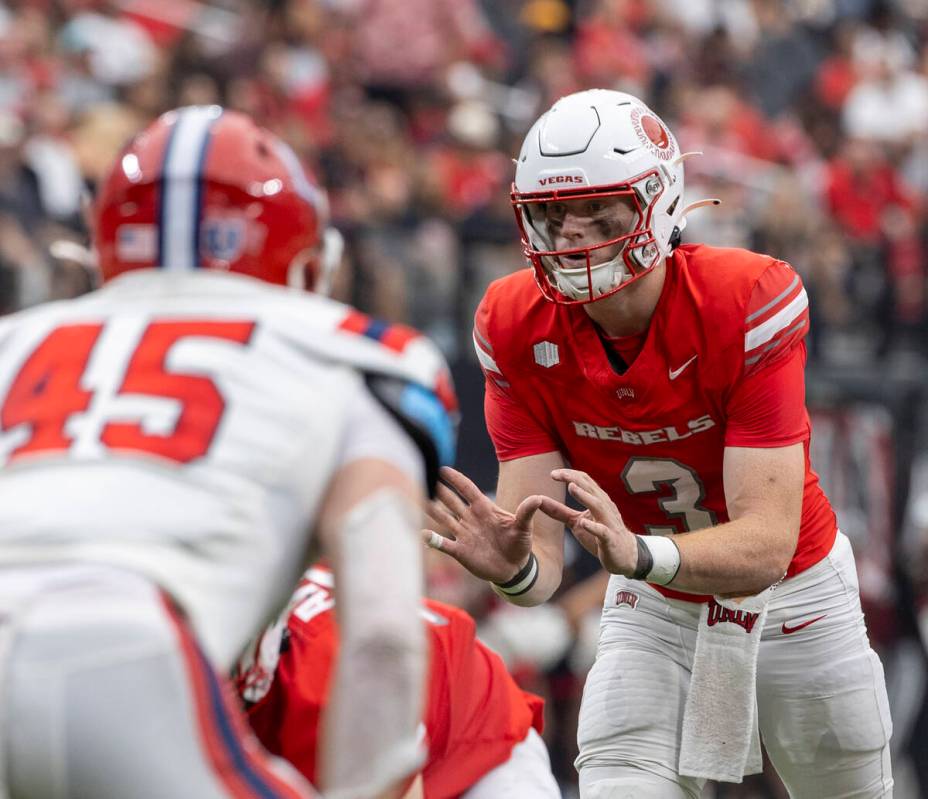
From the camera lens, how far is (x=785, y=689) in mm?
4199

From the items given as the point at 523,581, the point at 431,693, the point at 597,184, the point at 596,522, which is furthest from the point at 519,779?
the point at 597,184

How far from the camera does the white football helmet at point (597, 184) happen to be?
393cm

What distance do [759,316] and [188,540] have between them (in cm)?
187

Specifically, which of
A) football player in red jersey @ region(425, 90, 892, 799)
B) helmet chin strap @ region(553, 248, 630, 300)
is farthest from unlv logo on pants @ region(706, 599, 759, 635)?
helmet chin strap @ region(553, 248, 630, 300)

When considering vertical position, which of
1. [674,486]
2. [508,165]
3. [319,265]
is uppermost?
[319,265]

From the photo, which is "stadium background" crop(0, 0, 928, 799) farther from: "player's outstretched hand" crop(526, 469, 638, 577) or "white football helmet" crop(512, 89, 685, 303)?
"player's outstretched hand" crop(526, 469, 638, 577)

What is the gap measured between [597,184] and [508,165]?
6867mm

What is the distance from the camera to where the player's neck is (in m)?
4.03

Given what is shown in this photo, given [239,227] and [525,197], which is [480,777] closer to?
[525,197]

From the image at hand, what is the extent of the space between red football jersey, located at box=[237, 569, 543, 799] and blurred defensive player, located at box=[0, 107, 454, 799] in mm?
1018

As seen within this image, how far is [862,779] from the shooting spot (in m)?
4.20

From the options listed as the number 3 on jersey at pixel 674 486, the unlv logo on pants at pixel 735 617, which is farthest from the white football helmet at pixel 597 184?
the unlv logo on pants at pixel 735 617

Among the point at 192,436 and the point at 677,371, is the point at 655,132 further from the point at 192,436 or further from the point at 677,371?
the point at 192,436

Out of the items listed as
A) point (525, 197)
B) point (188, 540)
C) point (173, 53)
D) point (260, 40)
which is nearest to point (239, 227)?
point (188, 540)
